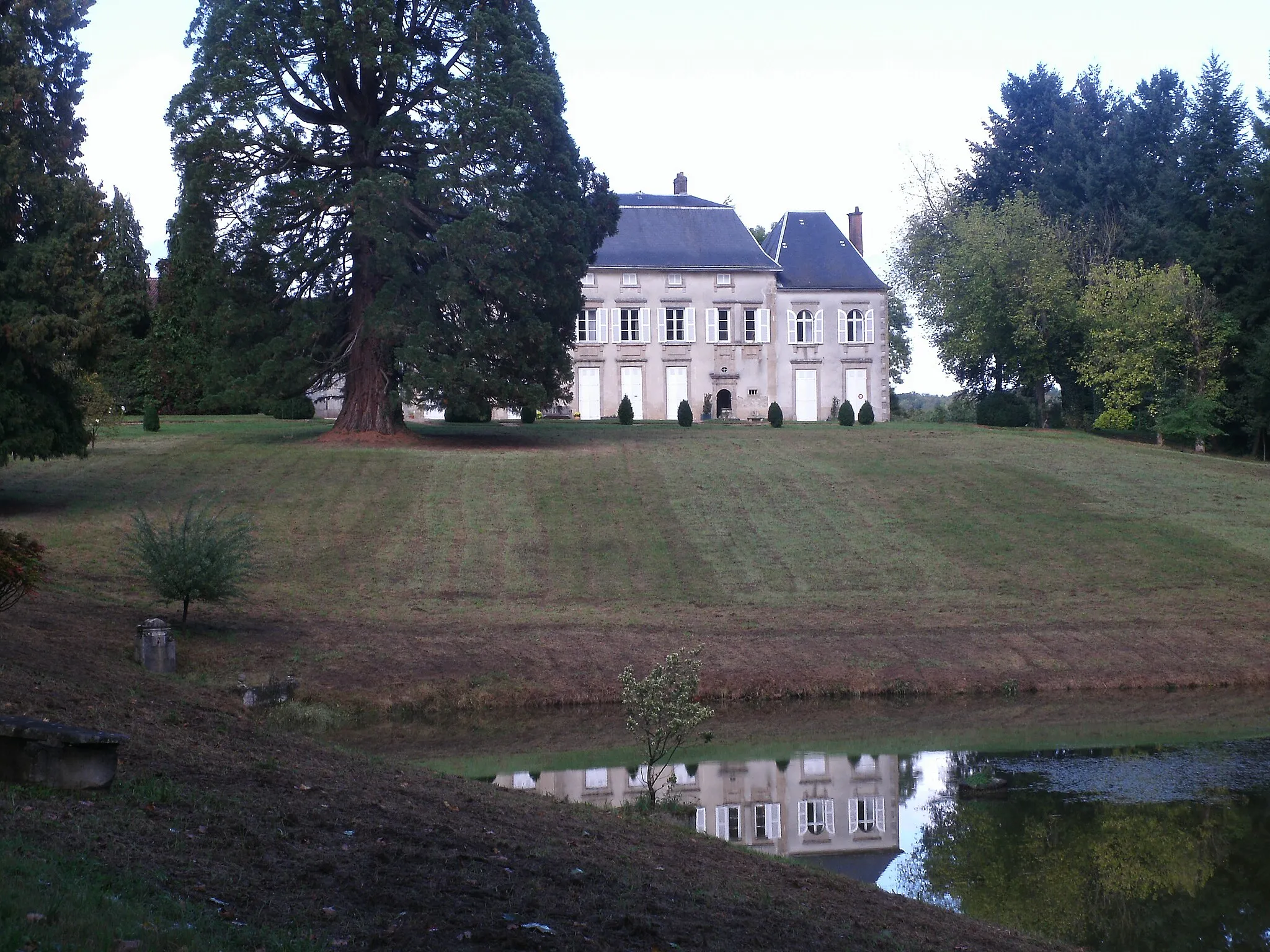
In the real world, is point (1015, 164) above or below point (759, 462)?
above

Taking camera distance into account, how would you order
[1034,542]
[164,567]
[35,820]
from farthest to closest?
[1034,542] < [164,567] < [35,820]

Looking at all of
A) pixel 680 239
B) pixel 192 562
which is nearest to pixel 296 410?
pixel 680 239

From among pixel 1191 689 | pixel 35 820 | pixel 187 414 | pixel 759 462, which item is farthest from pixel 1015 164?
pixel 35 820

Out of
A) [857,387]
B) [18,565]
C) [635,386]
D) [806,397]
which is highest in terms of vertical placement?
[635,386]

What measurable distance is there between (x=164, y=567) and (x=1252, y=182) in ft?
151

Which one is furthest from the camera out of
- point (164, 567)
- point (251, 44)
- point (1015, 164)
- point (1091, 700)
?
point (1015, 164)

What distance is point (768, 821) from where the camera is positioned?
14.6m

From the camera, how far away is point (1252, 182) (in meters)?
49.2

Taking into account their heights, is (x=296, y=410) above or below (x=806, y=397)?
below

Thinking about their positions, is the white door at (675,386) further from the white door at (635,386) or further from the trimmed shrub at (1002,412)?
the trimmed shrub at (1002,412)

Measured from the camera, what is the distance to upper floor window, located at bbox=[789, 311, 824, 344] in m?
62.0

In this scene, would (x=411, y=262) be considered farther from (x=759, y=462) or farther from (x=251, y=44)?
(x=759, y=462)

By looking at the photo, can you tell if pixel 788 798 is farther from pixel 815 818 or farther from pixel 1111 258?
pixel 1111 258

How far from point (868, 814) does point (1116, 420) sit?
40064 millimetres
